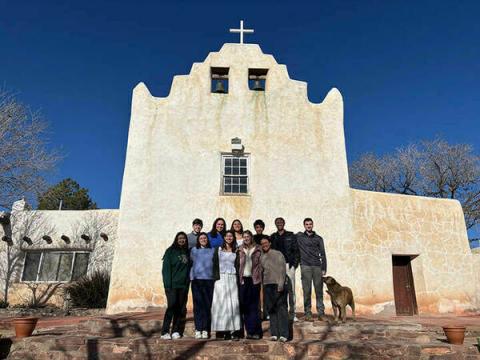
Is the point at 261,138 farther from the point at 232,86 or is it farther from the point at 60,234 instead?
the point at 60,234

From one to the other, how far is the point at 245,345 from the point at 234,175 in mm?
5400

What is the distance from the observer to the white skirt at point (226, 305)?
5.53 m

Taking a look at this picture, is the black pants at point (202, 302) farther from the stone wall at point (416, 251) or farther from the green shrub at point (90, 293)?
the green shrub at point (90, 293)

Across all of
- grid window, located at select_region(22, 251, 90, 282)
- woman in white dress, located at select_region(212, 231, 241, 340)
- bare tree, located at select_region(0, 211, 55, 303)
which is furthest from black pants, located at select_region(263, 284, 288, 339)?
bare tree, located at select_region(0, 211, 55, 303)

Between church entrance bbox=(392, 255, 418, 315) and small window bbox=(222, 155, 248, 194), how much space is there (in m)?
4.69

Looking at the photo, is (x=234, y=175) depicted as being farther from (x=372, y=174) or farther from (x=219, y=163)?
(x=372, y=174)

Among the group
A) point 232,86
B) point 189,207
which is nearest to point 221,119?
point 232,86

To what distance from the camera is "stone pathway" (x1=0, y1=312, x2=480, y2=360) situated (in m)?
5.14

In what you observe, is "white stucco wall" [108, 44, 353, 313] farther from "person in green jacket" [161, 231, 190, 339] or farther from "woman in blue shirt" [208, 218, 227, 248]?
"person in green jacket" [161, 231, 190, 339]

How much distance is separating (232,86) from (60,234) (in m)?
7.84

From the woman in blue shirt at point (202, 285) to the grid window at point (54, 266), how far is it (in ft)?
27.0

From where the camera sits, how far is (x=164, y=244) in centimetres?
930

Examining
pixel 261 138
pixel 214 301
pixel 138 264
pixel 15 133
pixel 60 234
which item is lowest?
pixel 214 301

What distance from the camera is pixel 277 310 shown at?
18.0 feet
